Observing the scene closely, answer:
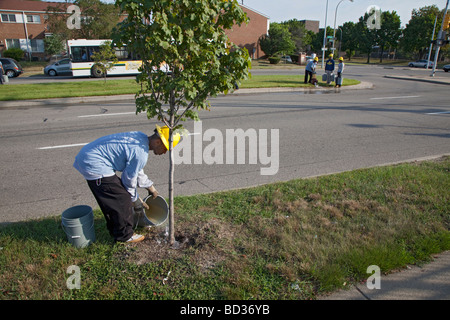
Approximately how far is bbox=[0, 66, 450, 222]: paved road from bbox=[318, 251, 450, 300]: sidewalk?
2809mm

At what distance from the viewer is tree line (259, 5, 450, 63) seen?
50.4 meters

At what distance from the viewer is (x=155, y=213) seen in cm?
419

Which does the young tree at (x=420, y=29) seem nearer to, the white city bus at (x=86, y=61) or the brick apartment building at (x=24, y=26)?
the brick apartment building at (x=24, y=26)

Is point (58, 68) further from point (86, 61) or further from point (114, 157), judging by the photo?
point (114, 157)

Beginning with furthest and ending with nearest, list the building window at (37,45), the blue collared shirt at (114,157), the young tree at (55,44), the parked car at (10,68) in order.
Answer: the building window at (37,45), the young tree at (55,44), the parked car at (10,68), the blue collared shirt at (114,157)

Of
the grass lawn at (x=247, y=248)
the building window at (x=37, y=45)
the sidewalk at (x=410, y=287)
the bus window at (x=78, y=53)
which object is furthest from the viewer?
the building window at (x=37, y=45)

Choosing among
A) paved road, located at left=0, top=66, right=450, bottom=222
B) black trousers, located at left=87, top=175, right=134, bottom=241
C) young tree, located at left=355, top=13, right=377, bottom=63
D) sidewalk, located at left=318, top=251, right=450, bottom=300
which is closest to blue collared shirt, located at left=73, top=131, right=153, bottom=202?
black trousers, located at left=87, top=175, right=134, bottom=241

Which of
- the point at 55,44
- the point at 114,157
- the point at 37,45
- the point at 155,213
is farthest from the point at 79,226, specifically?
the point at 37,45

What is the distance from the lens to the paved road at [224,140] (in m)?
5.46

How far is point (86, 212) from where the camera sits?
3.77 metres

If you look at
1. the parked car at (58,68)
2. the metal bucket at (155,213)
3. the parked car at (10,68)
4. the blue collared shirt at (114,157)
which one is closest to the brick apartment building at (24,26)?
the parked car at (10,68)

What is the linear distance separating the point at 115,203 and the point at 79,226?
1.55ft

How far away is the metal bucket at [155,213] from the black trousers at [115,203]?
0.41 m
